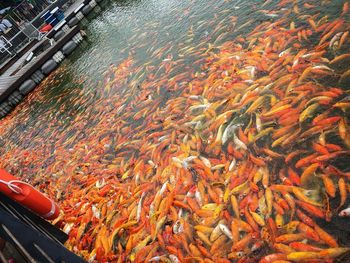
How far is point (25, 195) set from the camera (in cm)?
527

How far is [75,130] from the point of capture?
9.48 metres

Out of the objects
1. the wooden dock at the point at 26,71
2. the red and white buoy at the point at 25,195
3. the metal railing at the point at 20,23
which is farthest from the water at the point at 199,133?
the metal railing at the point at 20,23

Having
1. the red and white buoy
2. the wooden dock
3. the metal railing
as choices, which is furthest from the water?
the metal railing

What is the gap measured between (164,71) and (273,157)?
18.5 feet

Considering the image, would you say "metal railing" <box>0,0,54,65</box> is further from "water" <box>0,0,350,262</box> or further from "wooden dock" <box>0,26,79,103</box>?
"water" <box>0,0,350,262</box>

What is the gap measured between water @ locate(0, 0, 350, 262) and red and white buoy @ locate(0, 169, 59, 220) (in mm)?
679

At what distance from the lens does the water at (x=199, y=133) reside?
4.50 metres

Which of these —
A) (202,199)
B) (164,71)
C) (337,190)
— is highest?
(164,71)

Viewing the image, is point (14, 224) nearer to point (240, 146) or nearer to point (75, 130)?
point (240, 146)

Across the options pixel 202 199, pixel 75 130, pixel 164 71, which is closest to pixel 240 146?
pixel 202 199

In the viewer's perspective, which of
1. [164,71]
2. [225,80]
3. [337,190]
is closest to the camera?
[337,190]

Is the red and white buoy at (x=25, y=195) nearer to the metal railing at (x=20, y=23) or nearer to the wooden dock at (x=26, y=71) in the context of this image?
the wooden dock at (x=26, y=71)

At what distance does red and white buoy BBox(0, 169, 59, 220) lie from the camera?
509 cm

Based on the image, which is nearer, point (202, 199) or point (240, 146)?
point (202, 199)
